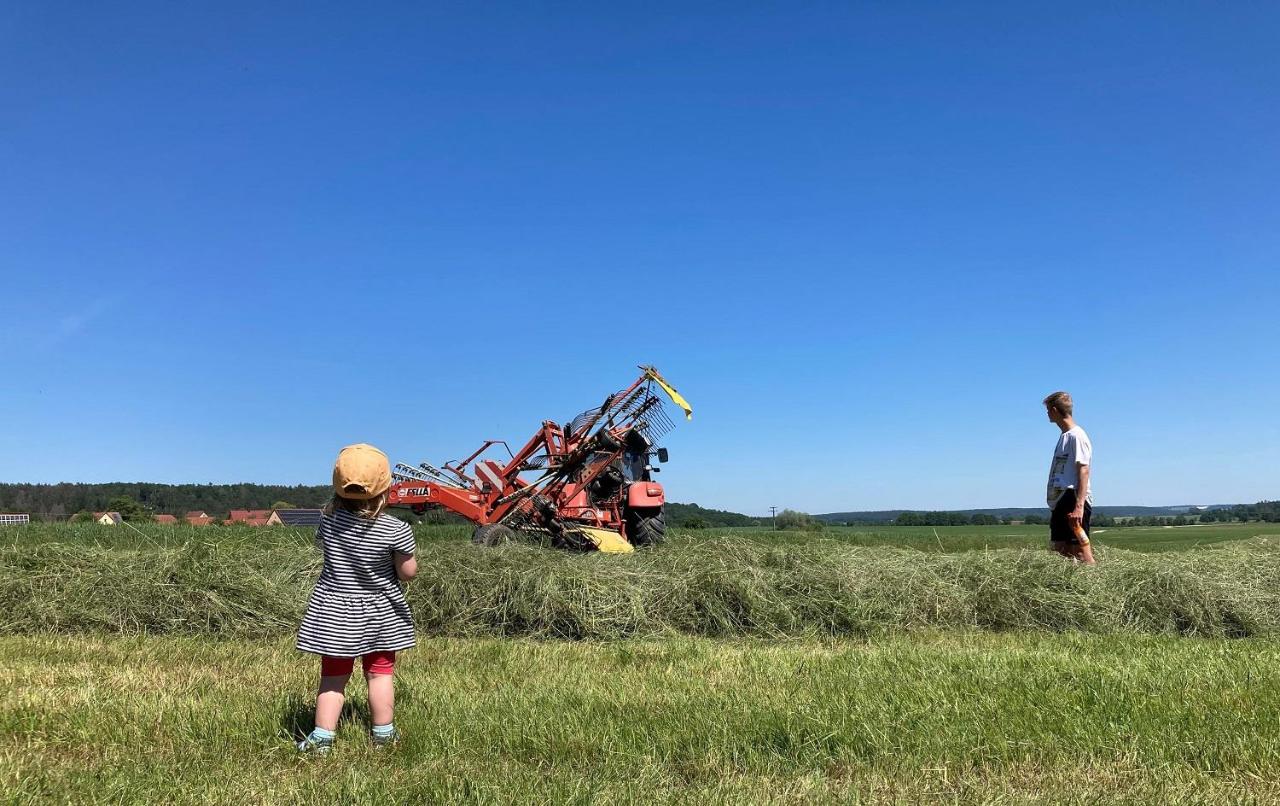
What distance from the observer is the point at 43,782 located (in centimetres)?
269

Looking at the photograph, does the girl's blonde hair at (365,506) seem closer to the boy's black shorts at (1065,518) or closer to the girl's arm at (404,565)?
the girl's arm at (404,565)

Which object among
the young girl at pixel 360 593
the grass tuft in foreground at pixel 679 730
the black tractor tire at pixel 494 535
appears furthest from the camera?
the black tractor tire at pixel 494 535

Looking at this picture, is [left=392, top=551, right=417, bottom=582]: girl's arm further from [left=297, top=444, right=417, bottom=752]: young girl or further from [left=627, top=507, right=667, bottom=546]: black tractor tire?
[left=627, top=507, right=667, bottom=546]: black tractor tire

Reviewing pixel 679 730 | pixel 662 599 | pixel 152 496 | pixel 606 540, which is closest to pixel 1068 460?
pixel 662 599

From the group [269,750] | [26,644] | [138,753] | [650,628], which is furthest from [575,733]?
[26,644]

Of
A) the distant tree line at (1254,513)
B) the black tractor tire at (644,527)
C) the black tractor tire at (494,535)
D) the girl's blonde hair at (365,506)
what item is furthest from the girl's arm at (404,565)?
the distant tree line at (1254,513)

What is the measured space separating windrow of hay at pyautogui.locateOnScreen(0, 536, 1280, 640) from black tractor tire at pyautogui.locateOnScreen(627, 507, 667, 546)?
6.03 metres

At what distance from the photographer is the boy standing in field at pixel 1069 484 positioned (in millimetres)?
6785

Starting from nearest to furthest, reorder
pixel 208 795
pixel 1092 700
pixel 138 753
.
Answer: pixel 208 795
pixel 138 753
pixel 1092 700

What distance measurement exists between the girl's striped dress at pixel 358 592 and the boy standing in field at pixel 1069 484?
5655mm

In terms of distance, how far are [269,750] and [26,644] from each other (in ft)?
11.3

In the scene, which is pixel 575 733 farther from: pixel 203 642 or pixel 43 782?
pixel 203 642

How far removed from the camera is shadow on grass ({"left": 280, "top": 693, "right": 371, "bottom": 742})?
11.0 ft

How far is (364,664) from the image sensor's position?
3342 millimetres
